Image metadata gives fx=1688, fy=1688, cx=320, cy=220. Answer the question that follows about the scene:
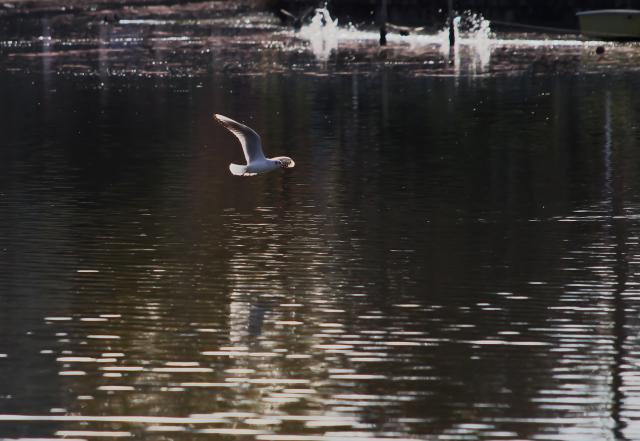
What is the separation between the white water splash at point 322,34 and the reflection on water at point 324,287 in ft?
153

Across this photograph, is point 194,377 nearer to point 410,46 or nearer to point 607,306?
point 607,306

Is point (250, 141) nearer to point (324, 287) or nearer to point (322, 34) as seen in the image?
point (324, 287)

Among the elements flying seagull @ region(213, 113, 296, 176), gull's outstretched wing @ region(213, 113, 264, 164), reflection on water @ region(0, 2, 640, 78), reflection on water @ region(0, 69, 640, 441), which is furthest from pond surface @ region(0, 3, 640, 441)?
reflection on water @ region(0, 2, 640, 78)

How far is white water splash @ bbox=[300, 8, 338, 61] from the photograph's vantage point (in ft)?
299

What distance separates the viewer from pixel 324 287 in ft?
69.6

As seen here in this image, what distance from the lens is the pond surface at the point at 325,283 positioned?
15.4m

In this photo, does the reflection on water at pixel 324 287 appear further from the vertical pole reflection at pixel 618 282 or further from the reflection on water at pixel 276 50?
the reflection on water at pixel 276 50

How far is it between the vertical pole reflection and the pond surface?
48 mm

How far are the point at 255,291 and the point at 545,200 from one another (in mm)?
9712

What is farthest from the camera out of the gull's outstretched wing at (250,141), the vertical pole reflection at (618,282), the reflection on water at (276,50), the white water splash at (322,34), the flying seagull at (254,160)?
the white water splash at (322,34)

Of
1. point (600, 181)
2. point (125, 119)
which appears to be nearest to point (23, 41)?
point (125, 119)

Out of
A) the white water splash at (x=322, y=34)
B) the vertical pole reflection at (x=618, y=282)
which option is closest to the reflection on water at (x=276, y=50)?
the white water splash at (x=322, y=34)

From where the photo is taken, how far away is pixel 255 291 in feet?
69.0

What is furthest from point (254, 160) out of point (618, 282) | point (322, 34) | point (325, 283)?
point (322, 34)
